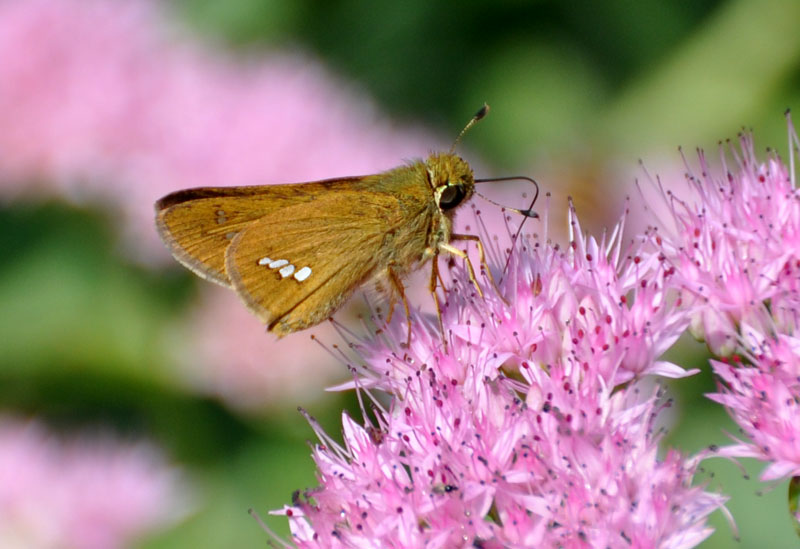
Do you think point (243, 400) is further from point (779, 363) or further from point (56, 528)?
point (779, 363)

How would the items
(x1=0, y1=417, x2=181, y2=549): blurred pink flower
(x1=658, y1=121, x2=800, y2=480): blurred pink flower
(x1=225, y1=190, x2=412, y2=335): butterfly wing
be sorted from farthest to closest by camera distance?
(x1=0, y1=417, x2=181, y2=549): blurred pink flower, (x1=225, y1=190, x2=412, y2=335): butterfly wing, (x1=658, y1=121, x2=800, y2=480): blurred pink flower

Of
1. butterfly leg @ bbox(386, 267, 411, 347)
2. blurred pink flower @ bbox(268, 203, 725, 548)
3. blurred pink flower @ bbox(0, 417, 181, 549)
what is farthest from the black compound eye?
blurred pink flower @ bbox(0, 417, 181, 549)

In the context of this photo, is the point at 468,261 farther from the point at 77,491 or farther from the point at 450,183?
the point at 77,491

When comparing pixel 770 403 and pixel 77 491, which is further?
pixel 77 491

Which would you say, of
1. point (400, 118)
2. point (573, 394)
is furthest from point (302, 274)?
point (400, 118)

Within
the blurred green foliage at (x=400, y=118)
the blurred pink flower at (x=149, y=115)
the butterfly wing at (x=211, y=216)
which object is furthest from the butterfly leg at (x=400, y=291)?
the blurred pink flower at (x=149, y=115)

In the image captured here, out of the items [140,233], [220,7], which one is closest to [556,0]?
[220,7]

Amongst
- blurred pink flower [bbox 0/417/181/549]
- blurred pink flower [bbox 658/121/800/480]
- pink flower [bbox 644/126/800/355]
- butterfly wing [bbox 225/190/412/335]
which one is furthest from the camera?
blurred pink flower [bbox 0/417/181/549]

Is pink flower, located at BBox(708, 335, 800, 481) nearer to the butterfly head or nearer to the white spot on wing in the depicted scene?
the butterfly head
